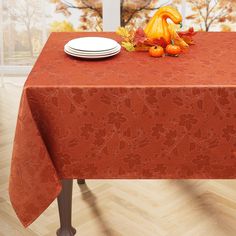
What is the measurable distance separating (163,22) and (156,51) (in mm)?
128

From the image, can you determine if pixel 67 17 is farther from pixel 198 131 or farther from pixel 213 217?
pixel 198 131

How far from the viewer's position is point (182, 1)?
405 centimetres

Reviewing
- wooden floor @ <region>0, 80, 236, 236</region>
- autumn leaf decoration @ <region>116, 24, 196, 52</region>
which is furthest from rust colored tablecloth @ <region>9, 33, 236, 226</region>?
wooden floor @ <region>0, 80, 236, 236</region>

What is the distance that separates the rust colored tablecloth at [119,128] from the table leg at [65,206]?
12cm

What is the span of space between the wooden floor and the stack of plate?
0.76m

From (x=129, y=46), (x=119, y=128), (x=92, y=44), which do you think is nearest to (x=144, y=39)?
(x=129, y=46)

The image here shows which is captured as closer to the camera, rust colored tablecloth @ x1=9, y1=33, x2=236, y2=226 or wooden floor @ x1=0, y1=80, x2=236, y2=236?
rust colored tablecloth @ x1=9, y1=33, x2=236, y2=226

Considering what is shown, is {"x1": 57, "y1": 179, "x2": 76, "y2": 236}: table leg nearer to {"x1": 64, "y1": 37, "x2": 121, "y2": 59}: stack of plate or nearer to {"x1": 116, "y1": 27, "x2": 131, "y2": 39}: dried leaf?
{"x1": 64, "y1": 37, "x2": 121, "y2": 59}: stack of plate

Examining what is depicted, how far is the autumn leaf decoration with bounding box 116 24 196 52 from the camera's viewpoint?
6.90ft

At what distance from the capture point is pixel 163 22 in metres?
2.10

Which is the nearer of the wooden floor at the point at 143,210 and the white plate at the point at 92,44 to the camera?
the white plate at the point at 92,44

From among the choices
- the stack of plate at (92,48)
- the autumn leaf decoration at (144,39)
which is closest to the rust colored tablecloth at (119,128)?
the stack of plate at (92,48)

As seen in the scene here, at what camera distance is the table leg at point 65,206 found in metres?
1.98

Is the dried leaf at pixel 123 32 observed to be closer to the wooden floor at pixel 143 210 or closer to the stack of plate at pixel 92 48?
the stack of plate at pixel 92 48
